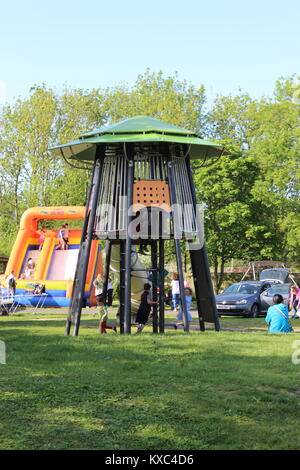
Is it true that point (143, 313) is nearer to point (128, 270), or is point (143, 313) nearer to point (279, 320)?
point (128, 270)

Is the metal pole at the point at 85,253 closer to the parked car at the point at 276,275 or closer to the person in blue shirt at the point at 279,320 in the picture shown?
the person in blue shirt at the point at 279,320

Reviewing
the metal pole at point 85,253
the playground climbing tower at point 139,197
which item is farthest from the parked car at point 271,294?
the metal pole at point 85,253

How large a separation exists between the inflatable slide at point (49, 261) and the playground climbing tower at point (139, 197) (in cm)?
1519

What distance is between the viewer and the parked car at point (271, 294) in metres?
27.9

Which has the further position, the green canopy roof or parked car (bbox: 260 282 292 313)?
parked car (bbox: 260 282 292 313)

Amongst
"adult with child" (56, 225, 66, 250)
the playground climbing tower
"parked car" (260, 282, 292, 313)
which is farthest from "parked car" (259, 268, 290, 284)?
the playground climbing tower

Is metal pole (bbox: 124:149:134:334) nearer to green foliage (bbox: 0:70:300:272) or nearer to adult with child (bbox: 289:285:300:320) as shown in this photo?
adult with child (bbox: 289:285:300:320)

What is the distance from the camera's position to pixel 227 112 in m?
53.2

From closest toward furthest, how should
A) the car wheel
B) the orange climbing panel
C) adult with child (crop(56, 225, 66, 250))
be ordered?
the orange climbing panel, the car wheel, adult with child (crop(56, 225, 66, 250))

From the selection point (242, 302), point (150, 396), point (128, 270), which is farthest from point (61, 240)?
point (150, 396)

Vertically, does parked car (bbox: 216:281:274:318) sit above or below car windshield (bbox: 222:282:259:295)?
below

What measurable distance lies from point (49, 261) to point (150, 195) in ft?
65.4

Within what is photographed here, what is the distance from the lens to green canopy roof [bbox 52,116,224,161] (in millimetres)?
15047
